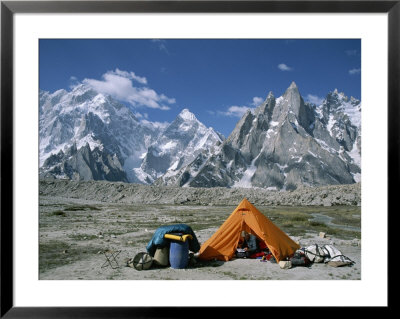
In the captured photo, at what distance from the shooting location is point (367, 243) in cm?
560

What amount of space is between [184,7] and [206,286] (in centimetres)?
536

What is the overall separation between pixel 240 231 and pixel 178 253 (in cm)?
208

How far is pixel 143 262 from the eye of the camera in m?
7.66

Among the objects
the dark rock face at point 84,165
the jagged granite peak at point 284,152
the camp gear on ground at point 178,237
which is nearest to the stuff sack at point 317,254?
the camp gear on ground at point 178,237

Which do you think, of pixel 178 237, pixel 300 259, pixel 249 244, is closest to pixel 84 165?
pixel 249 244

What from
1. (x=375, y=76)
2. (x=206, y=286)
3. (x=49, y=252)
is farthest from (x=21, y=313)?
(x=375, y=76)

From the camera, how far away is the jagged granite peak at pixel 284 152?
13712 centimetres

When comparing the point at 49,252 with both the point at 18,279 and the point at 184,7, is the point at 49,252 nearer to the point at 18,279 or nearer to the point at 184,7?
the point at 18,279

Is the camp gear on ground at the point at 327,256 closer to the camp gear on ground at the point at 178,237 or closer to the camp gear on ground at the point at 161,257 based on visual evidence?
the camp gear on ground at the point at 178,237

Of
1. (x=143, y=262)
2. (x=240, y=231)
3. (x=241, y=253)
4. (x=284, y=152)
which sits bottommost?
(x=241, y=253)

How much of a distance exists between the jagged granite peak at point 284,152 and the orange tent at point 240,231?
126879 mm

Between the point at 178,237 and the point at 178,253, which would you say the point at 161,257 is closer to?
the point at 178,253

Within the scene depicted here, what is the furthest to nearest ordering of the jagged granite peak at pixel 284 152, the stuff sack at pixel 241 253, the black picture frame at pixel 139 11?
1. the jagged granite peak at pixel 284 152
2. the stuff sack at pixel 241 253
3. the black picture frame at pixel 139 11

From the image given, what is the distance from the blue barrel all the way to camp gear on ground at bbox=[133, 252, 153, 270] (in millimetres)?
561
